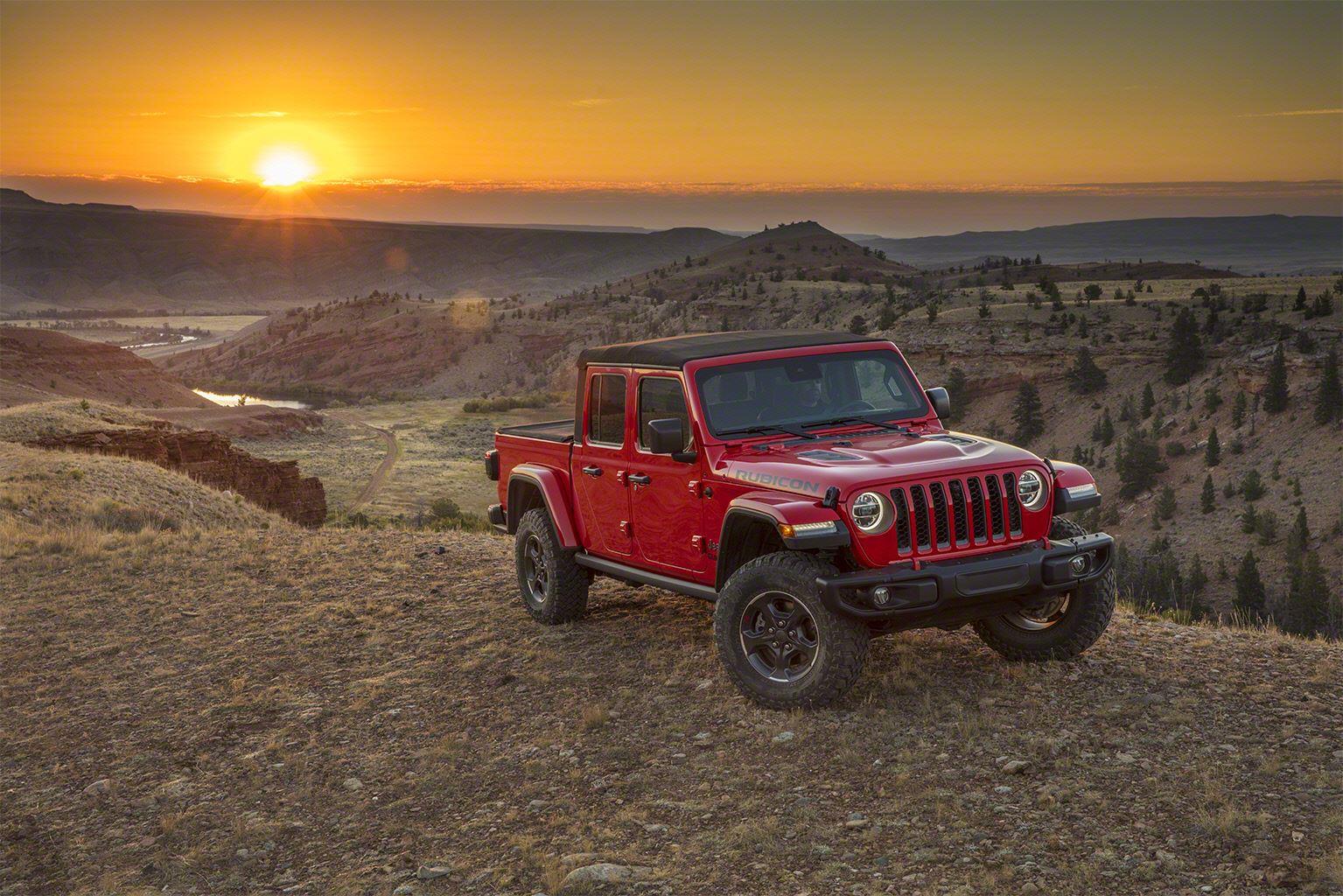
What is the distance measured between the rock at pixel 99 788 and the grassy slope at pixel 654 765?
0.7 inches

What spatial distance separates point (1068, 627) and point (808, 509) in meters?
2.21

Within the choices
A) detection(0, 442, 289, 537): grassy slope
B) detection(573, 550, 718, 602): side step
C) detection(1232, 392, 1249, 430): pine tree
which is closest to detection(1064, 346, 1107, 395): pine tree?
detection(1232, 392, 1249, 430): pine tree

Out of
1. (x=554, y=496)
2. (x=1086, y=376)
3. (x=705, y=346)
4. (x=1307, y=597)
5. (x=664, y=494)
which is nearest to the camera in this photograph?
(x=664, y=494)

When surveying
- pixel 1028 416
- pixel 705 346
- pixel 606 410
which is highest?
pixel 705 346

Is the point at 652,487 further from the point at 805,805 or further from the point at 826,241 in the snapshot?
the point at 826,241

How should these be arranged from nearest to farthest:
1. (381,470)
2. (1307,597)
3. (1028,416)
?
(1307,597) < (381,470) < (1028,416)

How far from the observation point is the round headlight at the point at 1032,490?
751 centimetres

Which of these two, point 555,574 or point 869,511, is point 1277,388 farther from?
point 869,511

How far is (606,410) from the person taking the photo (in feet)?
30.2

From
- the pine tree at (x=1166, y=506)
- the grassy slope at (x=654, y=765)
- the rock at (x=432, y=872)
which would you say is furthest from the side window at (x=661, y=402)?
the pine tree at (x=1166, y=506)

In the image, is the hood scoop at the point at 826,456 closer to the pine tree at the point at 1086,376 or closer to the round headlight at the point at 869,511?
the round headlight at the point at 869,511

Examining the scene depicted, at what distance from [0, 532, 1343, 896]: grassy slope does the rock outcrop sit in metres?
18.9

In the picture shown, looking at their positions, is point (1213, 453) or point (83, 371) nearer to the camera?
point (1213, 453)

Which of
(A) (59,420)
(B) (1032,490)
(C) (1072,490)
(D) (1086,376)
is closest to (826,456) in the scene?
(B) (1032,490)
